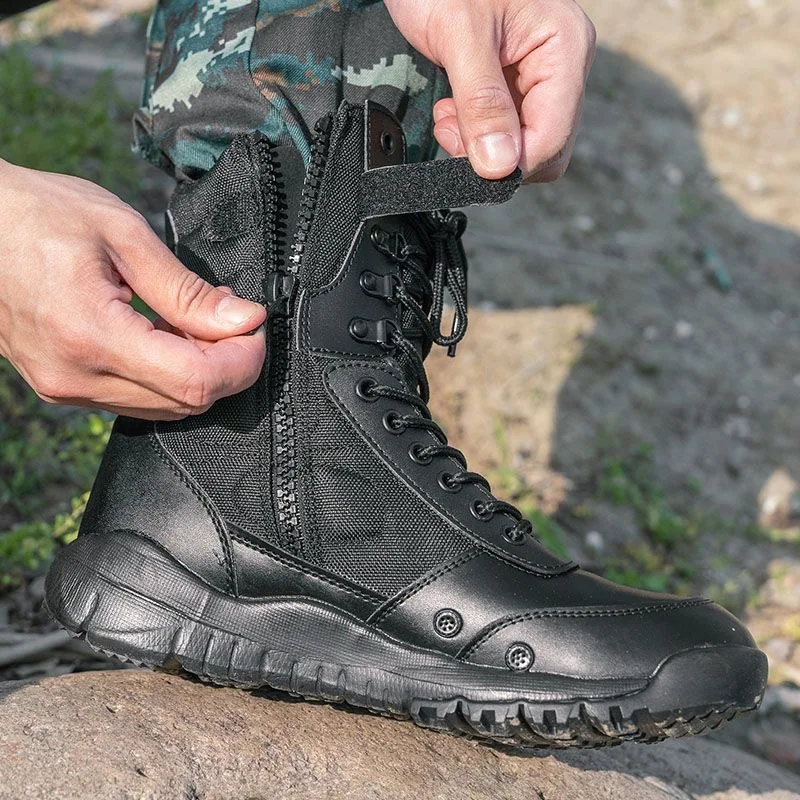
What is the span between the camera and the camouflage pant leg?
5.93 feet

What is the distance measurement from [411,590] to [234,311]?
0.57m

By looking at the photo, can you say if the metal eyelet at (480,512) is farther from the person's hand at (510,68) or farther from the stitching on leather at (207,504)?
the person's hand at (510,68)

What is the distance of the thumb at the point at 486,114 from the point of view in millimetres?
1641

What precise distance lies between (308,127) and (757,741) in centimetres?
197

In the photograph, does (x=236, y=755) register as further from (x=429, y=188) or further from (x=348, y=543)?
(x=429, y=188)

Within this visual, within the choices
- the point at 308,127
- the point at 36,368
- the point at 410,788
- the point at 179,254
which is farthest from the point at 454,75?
the point at 410,788

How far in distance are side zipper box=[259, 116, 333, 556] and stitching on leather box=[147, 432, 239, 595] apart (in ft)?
0.31

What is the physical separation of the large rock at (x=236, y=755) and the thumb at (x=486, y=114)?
1032 millimetres

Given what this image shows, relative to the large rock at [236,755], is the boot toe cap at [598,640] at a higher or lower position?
higher

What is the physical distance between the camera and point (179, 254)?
1792mm

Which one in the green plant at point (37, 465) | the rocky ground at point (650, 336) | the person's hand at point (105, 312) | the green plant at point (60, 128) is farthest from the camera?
the green plant at point (60, 128)

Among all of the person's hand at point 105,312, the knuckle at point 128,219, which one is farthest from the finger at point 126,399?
the knuckle at point 128,219

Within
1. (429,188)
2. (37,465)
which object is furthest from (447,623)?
(37,465)

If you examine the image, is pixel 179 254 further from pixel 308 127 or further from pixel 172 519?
pixel 172 519
